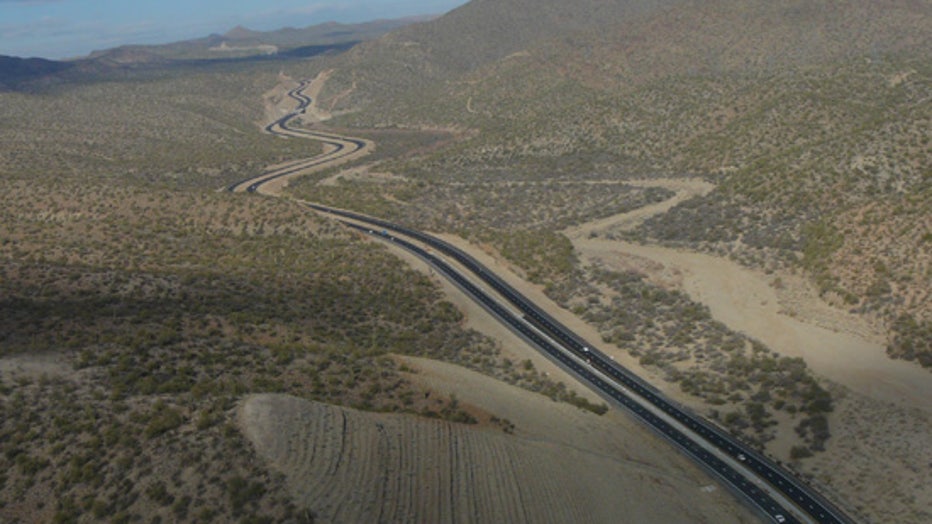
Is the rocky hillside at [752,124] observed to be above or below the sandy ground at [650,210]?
above

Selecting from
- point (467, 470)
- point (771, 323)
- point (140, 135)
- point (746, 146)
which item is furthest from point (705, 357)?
point (140, 135)

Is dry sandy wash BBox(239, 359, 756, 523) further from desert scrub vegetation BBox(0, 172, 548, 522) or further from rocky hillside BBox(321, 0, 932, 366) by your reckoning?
rocky hillside BBox(321, 0, 932, 366)

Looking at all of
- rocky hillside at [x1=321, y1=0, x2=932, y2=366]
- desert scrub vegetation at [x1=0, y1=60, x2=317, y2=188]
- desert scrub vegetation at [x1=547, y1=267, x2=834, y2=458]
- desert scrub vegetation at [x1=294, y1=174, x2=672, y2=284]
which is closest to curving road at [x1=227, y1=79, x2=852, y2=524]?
desert scrub vegetation at [x1=547, y1=267, x2=834, y2=458]

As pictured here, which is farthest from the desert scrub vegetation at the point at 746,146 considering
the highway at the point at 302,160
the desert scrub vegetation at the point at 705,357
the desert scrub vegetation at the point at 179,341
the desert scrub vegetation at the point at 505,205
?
the desert scrub vegetation at the point at 179,341

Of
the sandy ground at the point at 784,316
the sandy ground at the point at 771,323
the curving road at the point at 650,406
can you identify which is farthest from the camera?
the sandy ground at the point at 784,316

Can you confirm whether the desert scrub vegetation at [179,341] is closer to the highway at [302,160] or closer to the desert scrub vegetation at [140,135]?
the desert scrub vegetation at [140,135]

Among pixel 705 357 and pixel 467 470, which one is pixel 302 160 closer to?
pixel 705 357

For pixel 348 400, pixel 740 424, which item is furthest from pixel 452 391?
pixel 740 424
